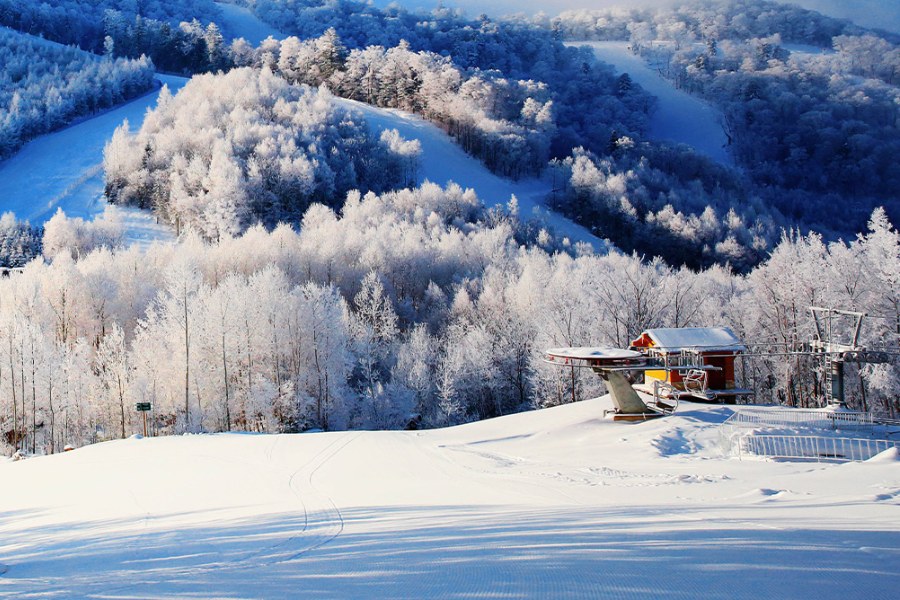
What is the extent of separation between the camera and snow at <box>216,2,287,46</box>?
153750 mm

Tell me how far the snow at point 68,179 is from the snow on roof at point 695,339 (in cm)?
5004

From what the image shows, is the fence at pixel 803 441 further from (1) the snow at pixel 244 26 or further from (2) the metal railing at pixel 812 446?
(1) the snow at pixel 244 26

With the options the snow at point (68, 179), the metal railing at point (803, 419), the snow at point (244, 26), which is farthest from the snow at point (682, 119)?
the metal railing at point (803, 419)

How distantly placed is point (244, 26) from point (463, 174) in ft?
334

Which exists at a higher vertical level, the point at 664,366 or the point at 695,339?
the point at 695,339

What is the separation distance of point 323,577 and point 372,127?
92576 mm

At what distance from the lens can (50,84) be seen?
88.2m

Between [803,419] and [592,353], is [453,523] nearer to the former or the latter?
[592,353]

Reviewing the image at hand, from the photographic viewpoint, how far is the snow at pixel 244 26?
154 metres

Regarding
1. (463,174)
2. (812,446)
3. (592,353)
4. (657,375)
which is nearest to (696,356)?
(657,375)

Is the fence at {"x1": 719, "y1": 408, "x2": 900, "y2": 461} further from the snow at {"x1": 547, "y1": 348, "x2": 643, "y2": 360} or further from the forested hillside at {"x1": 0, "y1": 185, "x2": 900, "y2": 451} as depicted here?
the forested hillside at {"x1": 0, "y1": 185, "x2": 900, "y2": 451}

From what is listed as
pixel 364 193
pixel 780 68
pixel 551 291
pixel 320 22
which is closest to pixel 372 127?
pixel 364 193

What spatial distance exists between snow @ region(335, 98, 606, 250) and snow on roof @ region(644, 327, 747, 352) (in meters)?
46.0

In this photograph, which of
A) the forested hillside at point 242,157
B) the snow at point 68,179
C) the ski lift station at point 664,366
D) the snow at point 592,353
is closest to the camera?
the snow at point 592,353
